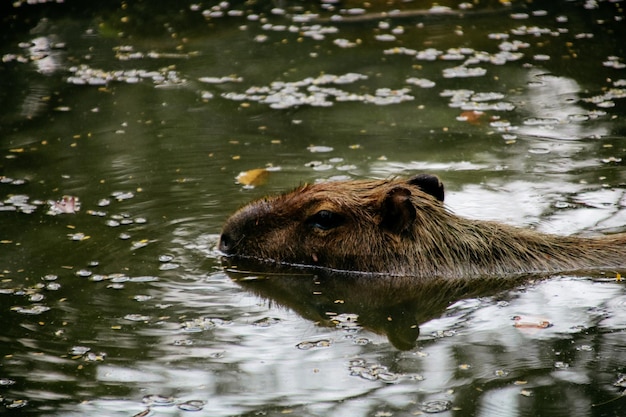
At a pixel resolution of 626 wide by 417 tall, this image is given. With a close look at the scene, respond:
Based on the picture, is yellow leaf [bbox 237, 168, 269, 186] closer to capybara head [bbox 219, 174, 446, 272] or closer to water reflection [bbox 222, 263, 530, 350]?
capybara head [bbox 219, 174, 446, 272]

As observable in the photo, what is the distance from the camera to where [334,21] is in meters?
16.7

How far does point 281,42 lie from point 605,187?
24.1 ft

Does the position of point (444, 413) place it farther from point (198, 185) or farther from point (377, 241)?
point (198, 185)

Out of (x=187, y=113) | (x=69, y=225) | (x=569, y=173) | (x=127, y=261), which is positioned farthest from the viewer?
(x=187, y=113)

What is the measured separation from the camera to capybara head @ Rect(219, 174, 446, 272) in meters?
8.17

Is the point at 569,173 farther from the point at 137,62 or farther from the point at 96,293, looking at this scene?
the point at 137,62

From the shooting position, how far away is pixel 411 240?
8.19 m

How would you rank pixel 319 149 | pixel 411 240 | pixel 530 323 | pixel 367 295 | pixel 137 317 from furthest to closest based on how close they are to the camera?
pixel 319 149
pixel 411 240
pixel 367 295
pixel 137 317
pixel 530 323

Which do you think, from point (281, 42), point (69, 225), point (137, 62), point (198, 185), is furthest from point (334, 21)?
point (69, 225)

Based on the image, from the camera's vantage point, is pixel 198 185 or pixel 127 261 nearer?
pixel 127 261

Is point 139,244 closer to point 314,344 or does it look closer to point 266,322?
point 266,322

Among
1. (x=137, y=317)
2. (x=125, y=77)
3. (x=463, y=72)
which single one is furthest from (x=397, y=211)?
(x=125, y=77)

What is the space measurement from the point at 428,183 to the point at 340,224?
805 mm

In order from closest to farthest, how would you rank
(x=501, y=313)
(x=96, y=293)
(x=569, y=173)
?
1. (x=501, y=313)
2. (x=96, y=293)
3. (x=569, y=173)
